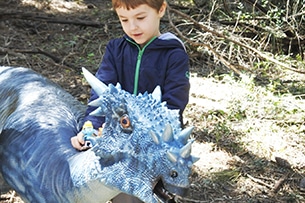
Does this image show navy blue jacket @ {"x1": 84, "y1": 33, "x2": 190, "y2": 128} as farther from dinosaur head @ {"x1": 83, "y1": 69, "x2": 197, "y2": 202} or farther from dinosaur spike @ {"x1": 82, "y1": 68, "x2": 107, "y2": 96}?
dinosaur head @ {"x1": 83, "y1": 69, "x2": 197, "y2": 202}

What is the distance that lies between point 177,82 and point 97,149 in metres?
0.59

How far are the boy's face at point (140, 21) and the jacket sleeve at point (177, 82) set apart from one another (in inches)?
6.3

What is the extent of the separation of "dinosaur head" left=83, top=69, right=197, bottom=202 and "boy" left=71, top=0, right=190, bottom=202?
37 centimetres

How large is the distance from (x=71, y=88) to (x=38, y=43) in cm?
172

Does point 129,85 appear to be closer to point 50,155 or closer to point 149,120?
point 50,155

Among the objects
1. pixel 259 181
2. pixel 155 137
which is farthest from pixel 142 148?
pixel 259 181

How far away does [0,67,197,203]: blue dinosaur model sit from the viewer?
1.85 meters

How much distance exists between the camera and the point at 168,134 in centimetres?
183

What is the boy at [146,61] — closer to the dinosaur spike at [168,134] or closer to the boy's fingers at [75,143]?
the boy's fingers at [75,143]

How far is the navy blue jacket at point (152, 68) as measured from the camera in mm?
2398

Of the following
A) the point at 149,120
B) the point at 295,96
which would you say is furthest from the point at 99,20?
the point at 149,120

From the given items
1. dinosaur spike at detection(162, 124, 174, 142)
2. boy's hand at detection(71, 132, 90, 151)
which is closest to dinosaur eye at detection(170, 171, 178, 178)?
dinosaur spike at detection(162, 124, 174, 142)

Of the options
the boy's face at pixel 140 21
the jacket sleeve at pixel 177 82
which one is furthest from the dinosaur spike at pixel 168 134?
the boy's face at pixel 140 21

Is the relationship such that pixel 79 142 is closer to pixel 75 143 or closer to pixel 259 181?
pixel 75 143
